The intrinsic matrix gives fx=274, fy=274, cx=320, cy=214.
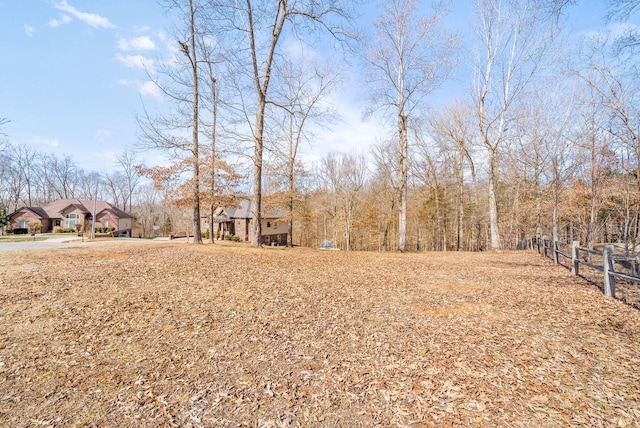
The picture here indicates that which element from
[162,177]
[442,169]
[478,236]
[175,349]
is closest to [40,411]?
[175,349]

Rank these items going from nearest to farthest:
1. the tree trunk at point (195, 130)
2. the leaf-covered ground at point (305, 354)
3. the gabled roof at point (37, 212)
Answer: the leaf-covered ground at point (305, 354) < the tree trunk at point (195, 130) < the gabled roof at point (37, 212)

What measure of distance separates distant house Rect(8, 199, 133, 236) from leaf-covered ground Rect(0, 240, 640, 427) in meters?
36.8

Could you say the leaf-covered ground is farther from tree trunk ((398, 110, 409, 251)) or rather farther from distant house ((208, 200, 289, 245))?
distant house ((208, 200, 289, 245))

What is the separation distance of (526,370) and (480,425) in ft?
3.91

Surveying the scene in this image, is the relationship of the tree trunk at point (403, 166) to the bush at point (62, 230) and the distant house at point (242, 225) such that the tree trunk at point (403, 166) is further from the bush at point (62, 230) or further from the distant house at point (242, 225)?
the bush at point (62, 230)

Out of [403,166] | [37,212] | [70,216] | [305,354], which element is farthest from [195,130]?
[37,212]

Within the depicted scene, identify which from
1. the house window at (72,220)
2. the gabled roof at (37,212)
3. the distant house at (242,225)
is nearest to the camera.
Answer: the distant house at (242,225)

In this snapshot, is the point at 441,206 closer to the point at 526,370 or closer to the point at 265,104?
the point at 265,104

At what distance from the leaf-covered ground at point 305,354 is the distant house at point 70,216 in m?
36.8

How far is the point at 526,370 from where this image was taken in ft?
9.92

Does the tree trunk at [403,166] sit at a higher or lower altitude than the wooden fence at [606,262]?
higher

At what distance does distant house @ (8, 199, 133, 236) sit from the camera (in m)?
34.4

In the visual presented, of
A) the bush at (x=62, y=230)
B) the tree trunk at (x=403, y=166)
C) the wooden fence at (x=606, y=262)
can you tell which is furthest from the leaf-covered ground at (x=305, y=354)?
the bush at (x=62, y=230)

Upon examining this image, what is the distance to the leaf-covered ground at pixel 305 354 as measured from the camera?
2.45 m
